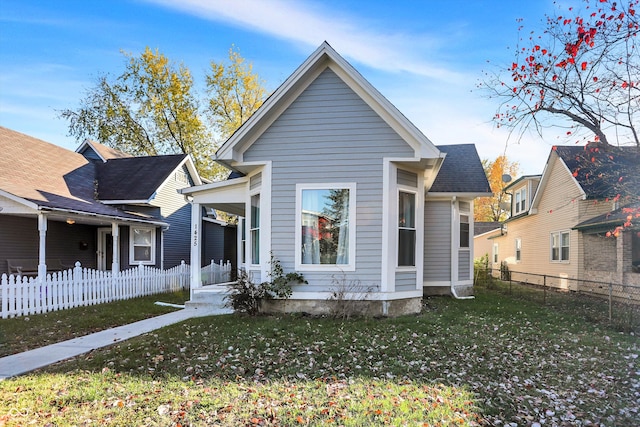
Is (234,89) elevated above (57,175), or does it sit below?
above

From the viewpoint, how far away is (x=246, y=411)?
397 cm

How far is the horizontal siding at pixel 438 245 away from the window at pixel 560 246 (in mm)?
7010

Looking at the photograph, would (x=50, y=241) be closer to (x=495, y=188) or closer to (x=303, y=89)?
(x=303, y=89)

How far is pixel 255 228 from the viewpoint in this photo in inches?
382

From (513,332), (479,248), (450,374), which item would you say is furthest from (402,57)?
(479,248)

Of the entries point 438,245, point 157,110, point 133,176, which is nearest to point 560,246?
point 438,245

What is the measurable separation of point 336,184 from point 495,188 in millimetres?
36359

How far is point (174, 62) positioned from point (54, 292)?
896 inches

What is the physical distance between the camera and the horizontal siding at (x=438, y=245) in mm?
Answer: 12422

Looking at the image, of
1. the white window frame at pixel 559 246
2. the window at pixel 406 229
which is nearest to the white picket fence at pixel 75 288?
the window at pixel 406 229

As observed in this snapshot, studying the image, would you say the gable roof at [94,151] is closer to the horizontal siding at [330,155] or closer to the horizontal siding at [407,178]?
the horizontal siding at [330,155]

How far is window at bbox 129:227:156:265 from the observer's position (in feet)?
52.6

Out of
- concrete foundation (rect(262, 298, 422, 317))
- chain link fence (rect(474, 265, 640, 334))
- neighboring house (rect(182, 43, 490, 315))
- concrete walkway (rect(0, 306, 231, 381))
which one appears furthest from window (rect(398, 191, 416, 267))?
concrete walkway (rect(0, 306, 231, 381))

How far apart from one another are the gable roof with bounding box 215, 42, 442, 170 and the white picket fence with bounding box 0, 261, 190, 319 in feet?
18.2
